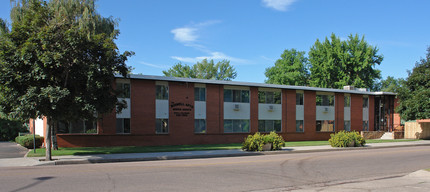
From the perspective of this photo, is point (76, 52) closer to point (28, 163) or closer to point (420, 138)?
point (28, 163)

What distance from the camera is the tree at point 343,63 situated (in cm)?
5606

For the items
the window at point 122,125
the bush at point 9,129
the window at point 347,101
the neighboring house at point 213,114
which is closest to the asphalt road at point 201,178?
the neighboring house at point 213,114

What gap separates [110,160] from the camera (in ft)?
54.9

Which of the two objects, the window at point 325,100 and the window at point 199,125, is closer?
the window at point 199,125

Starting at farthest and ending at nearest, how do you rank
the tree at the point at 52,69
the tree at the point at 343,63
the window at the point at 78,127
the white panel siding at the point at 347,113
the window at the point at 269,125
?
1. the tree at the point at 343,63
2. the white panel siding at the point at 347,113
3. the window at the point at 269,125
4. the window at the point at 78,127
5. the tree at the point at 52,69

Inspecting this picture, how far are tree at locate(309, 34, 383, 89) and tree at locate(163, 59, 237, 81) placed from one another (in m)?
18.1

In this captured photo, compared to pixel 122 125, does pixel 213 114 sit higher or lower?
higher

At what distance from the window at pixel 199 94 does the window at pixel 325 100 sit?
1362 cm

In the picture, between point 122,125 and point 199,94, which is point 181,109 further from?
point 122,125

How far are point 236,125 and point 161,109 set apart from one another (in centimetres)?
735

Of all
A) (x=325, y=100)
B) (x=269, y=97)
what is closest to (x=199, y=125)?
(x=269, y=97)

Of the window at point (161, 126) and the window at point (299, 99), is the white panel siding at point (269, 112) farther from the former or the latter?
the window at point (161, 126)

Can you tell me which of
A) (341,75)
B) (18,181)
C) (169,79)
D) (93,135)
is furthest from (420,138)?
(18,181)

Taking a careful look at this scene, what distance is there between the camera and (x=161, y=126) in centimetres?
2736
